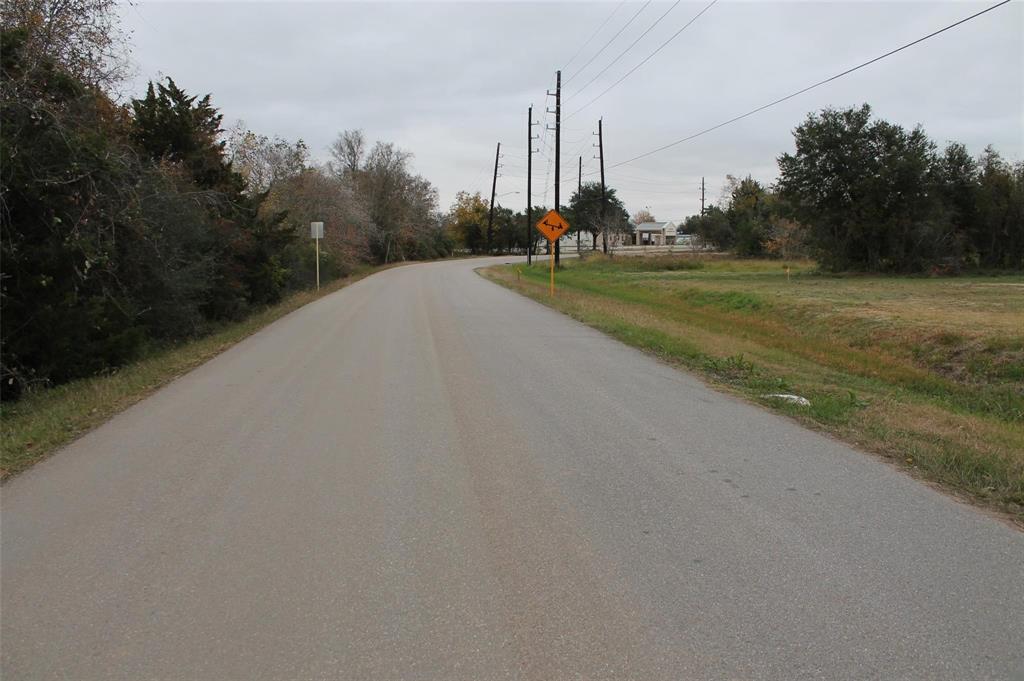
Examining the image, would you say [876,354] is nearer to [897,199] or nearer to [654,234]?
[897,199]

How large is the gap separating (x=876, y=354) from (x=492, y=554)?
15.2 m

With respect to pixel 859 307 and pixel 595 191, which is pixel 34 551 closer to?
pixel 859 307

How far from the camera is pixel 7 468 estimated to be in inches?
248

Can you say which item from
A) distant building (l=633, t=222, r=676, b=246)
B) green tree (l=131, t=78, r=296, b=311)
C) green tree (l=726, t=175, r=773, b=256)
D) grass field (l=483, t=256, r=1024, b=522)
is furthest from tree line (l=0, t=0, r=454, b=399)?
distant building (l=633, t=222, r=676, b=246)

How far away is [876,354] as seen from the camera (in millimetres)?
16938

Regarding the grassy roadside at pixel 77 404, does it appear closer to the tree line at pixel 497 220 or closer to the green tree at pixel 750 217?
the green tree at pixel 750 217

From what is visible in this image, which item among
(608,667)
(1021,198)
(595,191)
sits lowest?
(608,667)

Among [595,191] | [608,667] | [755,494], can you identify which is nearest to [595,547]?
[608,667]

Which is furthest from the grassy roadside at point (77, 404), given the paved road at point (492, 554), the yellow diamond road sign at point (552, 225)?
the yellow diamond road sign at point (552, 225)

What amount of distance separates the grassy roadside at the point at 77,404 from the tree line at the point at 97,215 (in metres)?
0.58

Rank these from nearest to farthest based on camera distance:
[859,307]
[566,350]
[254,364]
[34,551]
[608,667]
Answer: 1. [608,667]
2. [34,551]
3. [254,364]
4. [566,350]
5. [859,307]

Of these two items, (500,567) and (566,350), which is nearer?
(500,567)

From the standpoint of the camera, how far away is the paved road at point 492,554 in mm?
3348

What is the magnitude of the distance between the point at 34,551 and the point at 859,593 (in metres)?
4.81
